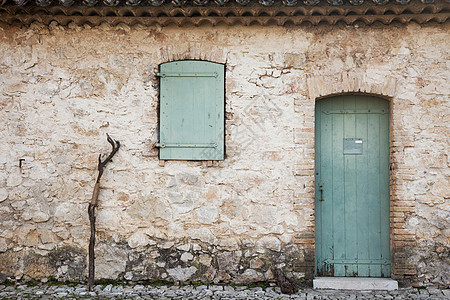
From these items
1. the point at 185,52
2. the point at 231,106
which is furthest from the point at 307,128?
the point at 185,52

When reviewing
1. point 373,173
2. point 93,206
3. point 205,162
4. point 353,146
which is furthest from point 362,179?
point 93,206

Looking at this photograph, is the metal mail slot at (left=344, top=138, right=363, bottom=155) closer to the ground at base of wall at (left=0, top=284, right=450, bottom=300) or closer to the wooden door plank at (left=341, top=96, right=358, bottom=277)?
the wooden door plank at (left=341, top=96, right=358, bottom=277)

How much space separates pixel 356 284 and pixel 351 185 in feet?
4.13

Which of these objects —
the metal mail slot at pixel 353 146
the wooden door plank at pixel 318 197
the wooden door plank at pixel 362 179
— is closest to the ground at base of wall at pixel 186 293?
the wooden door plank at pixel 318 197

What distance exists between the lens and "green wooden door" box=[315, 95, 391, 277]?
18.4 ft

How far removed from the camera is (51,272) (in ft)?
18.1

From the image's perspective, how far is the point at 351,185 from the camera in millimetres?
5660

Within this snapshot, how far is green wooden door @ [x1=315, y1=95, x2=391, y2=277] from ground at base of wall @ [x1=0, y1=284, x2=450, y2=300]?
1.69 feet

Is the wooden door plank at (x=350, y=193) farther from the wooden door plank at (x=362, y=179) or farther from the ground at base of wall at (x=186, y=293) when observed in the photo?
the ground at base of wall at (x=186, y=293)

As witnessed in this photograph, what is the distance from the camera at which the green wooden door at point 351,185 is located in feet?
18.4

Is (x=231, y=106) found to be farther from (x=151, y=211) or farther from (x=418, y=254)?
(x=418, y=254)

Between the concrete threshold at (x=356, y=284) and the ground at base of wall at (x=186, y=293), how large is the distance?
92 mm

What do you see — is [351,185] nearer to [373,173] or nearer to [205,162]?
[373,173]

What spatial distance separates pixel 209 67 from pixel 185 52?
1.21 ft
